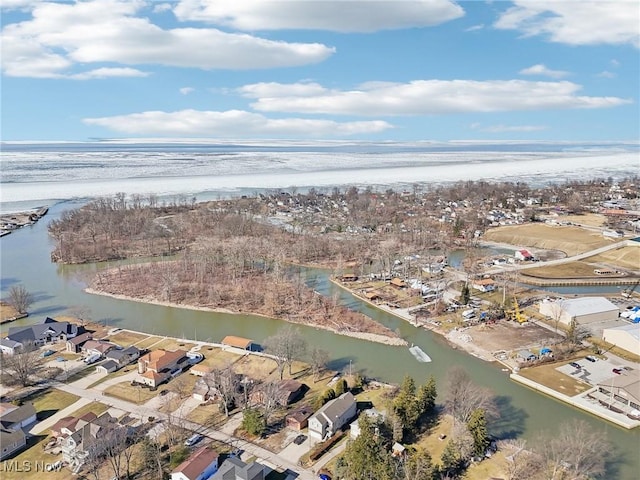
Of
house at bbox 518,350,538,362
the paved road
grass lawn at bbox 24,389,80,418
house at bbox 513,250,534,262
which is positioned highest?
house at bbox 513,250,534,262

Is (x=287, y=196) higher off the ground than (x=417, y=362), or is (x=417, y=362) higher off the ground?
(x=287, y=196)

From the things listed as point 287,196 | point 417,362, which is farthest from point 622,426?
point 287,196

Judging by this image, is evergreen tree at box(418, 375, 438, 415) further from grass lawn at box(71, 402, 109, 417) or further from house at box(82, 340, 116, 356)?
house at box(82, 340, 116, 356)

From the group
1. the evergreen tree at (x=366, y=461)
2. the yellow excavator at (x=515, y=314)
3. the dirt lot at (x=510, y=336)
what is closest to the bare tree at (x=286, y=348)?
the evergreen tree at (x=366, y=461)

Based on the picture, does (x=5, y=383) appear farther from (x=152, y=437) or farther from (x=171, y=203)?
(x=171, y=203)

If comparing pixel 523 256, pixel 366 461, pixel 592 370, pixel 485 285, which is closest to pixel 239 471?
pixel 366 461

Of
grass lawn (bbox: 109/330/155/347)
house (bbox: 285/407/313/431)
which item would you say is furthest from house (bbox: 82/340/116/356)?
house (bbox: 285/407/313/431)

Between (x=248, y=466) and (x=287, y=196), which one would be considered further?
(x=287, y=196)
